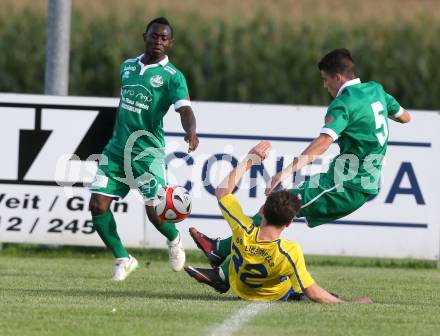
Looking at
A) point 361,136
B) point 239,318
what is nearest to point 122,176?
point 361,136

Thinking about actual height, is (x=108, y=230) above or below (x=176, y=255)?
above

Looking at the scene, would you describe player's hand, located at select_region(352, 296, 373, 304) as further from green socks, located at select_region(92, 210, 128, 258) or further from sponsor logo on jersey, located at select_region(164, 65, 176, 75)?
sponsor logo on jersey, located at select_region(164, 65, 176, 75)

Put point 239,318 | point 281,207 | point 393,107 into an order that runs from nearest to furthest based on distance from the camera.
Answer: point 239,318 → point 281,207 → point 393,107

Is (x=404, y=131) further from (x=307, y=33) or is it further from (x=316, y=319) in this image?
(x=307, y=33)

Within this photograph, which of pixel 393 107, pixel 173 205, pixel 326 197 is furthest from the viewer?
pixel 173 205

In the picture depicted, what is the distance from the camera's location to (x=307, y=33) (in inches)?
1170

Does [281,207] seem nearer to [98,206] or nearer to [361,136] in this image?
[361,136]

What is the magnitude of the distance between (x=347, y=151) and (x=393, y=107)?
74cm

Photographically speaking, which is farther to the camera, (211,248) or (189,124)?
(189,124)

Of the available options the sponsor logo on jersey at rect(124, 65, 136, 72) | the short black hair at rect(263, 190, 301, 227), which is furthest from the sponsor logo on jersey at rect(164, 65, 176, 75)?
the short black hair at rect(263, 190, 301, 227)

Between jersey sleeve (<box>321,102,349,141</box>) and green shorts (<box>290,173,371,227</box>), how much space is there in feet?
1.77

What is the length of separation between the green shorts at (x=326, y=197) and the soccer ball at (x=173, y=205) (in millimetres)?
1450

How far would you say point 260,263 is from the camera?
30.3 ft

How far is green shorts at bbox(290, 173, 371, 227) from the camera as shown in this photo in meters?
9.88
